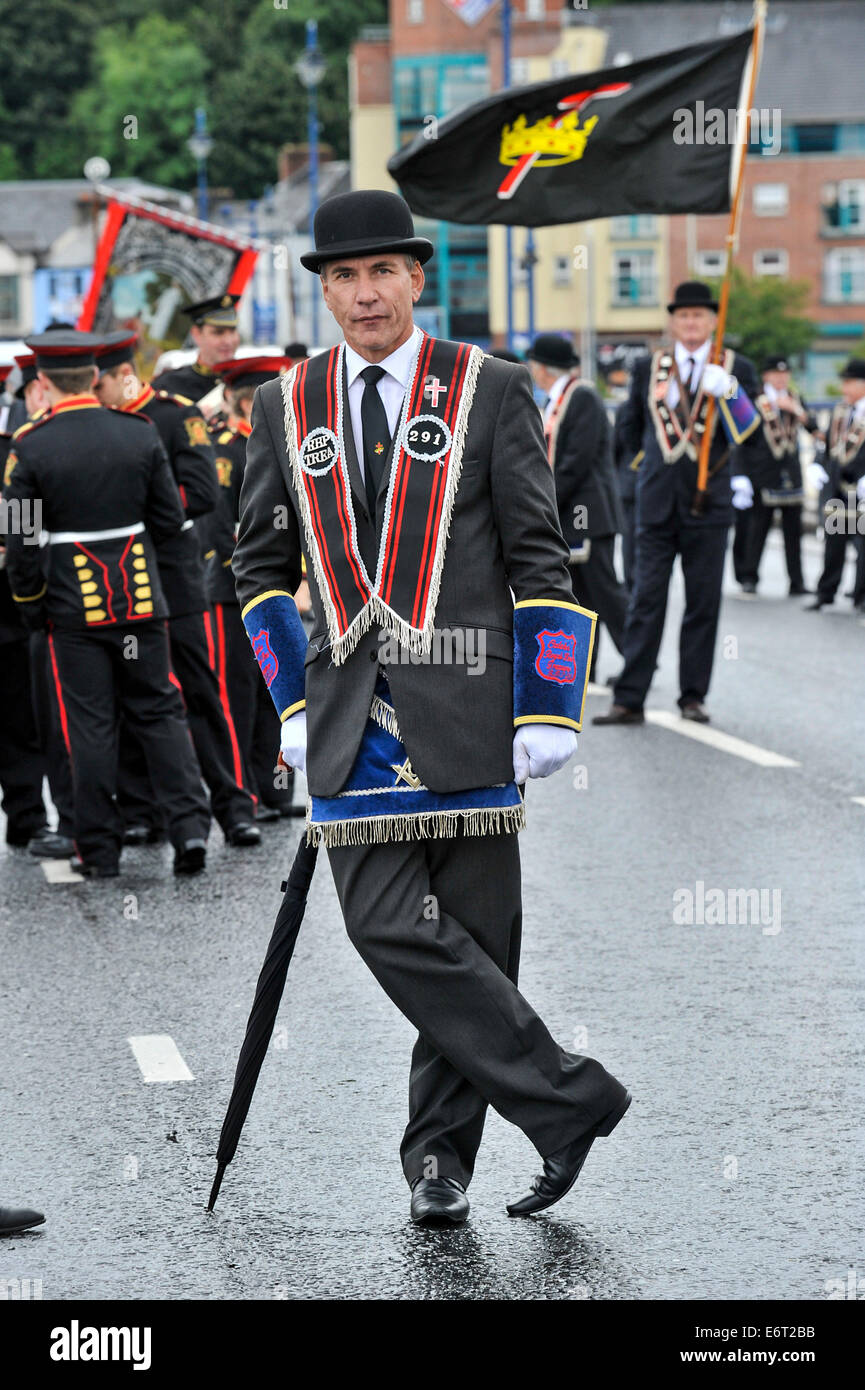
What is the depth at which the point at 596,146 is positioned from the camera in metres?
11.4

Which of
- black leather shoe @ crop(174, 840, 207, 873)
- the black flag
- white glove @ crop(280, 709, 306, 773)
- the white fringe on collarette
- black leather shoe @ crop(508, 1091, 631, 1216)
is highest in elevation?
the black flag

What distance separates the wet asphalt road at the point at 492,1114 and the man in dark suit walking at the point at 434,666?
31 centimetres

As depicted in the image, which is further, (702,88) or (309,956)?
(702,88)

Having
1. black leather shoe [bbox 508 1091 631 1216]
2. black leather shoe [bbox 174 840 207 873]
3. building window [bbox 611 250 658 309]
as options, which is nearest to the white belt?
black leather shoe [bbox 174 840 207 873]

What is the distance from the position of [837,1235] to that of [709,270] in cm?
8063

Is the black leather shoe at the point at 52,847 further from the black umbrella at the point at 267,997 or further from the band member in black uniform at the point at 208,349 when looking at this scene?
the black umbrella at the point at 267,997

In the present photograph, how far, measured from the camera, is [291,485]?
4.73 m

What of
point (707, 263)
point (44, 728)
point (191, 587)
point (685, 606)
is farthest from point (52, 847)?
point (707, 263)

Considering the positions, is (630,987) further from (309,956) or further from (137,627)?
(137,627)

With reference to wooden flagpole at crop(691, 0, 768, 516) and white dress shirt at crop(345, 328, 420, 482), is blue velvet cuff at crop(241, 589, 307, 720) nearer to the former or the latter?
white dress shirt at crop(345, 328, 420, 482)

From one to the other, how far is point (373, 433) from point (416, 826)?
80cm

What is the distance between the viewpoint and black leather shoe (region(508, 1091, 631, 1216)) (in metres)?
4.63

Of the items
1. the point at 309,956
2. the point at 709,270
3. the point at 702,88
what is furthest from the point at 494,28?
the point at 309,956

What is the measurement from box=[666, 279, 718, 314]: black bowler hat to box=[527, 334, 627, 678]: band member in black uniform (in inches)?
50.9
